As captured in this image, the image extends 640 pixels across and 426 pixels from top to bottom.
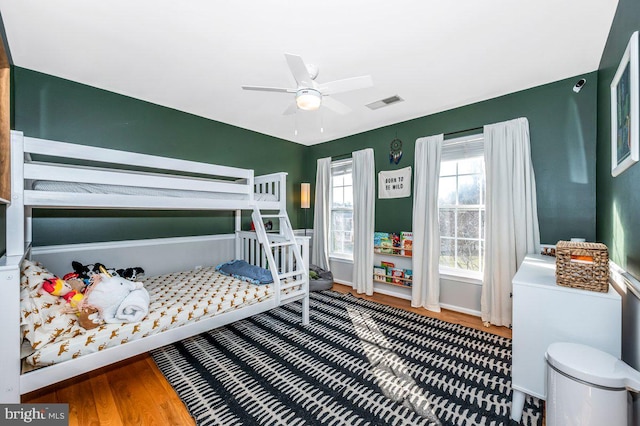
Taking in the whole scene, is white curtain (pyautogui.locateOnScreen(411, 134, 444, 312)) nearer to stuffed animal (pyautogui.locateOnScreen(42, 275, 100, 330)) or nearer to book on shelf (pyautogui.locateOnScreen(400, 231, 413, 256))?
book on shelf (pyautogui.locateOnScreen(400, 231, 413, 256))

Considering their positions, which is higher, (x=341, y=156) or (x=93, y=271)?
(x=341, y=156)

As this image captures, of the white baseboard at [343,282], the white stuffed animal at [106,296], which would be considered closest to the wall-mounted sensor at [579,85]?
the white baseboard at [343,282]

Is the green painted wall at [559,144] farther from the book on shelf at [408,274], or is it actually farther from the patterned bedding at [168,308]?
the patterned bedding at [168,308]

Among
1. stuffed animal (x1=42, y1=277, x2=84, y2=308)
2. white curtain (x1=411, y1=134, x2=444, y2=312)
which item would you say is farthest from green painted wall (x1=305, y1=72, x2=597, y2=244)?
stuffed animal (x1=42, y1=277, x2=84, y2=308)

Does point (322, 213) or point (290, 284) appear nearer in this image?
point (290, 284)

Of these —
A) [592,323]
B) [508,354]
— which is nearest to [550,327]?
[592,323]

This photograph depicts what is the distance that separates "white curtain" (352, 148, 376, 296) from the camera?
390 cm

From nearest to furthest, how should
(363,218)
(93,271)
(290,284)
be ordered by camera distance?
(93,271)
(290,284)
(363,218)

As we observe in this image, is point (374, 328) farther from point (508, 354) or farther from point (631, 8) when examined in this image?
point (631, 8)

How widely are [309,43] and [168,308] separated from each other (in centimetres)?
224

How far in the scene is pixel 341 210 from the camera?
14.8 ft

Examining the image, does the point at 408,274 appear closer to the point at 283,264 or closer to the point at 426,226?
the point at 426,226

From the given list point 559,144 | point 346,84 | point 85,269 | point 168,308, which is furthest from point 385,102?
point 85,269

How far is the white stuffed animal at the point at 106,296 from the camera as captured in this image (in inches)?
67.5
